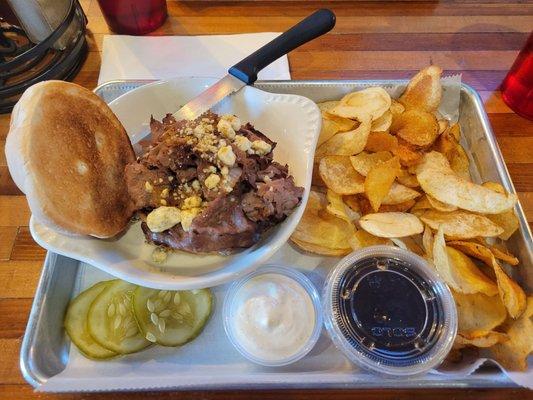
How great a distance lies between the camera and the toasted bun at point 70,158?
0.88 metres

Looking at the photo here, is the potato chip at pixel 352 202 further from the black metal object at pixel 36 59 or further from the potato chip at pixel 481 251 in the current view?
the black metal object at pixel 36 59

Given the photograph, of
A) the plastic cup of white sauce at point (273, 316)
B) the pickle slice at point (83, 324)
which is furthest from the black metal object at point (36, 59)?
the plastic cup of white sauce at point (273, 316)

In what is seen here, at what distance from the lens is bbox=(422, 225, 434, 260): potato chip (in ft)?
3.67

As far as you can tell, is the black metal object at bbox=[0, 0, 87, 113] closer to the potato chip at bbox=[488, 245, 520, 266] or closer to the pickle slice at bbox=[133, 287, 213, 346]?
the pickle slice at bbox=[133, 287, 213, 346]

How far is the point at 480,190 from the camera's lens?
44.1 inches

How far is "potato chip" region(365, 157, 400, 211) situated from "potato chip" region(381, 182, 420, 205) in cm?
6

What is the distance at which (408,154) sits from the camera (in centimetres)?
124

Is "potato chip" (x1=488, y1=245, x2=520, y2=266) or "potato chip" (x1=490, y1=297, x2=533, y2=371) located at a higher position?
"potato chip" (x1=488, y1=245, x2=520, y2=266)

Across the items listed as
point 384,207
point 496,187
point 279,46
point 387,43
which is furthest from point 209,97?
point 387,43

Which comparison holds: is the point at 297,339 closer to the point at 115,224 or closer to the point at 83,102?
the point at 115,224

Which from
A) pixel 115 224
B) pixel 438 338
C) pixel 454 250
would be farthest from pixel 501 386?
pixel 115 224

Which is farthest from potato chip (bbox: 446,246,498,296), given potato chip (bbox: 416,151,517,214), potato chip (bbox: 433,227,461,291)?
potato chip (bbox: 416,151,517,214)

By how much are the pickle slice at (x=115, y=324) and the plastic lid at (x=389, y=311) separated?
18.4 inches

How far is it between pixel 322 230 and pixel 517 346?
0.53m
